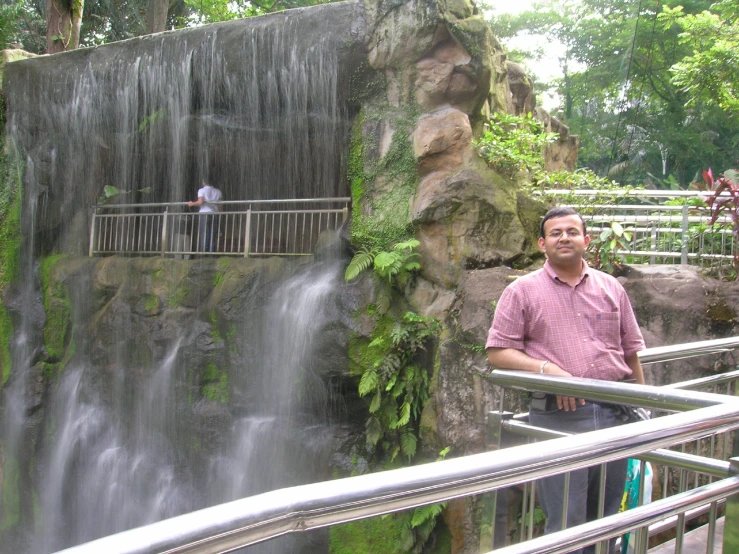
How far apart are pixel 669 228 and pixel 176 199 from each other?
958 centimetres

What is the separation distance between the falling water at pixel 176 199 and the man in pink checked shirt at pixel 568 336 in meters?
5.90

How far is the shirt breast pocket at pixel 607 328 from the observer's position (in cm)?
306

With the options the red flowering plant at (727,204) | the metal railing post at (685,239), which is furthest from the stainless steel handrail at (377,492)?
the metal railing post at (685,239)

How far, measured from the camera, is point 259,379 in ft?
30.5

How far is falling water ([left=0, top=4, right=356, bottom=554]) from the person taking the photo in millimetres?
9109

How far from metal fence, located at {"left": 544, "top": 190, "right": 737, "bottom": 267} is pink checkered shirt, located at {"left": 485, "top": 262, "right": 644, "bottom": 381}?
16.8 ft

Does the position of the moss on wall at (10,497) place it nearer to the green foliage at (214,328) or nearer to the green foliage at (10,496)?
the green foliage at (10,496)

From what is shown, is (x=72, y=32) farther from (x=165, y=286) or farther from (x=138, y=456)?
(x=138, y=456)

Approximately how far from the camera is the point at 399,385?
25.8 feet

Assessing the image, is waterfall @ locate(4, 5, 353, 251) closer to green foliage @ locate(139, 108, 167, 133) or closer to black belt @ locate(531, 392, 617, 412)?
green foliage @ locate(139, 108, 167, 133)

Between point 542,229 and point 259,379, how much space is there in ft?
22.0

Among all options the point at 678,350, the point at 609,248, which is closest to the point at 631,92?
the point at 609,248

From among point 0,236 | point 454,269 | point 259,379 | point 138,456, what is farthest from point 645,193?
point 0,236

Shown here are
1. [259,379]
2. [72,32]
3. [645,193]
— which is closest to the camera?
[645,193]
